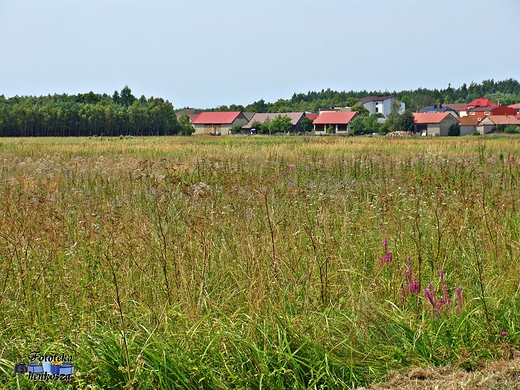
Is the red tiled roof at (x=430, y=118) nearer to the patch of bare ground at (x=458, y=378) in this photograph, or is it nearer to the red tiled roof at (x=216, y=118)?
the red tiled roof at (x=216, y=118)

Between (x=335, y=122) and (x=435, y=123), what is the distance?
56.6 feet

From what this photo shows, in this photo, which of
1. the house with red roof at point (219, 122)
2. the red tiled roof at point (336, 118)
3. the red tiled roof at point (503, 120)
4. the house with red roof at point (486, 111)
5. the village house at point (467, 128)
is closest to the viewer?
the village house at point (467, 128)

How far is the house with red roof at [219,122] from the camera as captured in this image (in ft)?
344

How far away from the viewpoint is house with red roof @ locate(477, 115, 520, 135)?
305 ft

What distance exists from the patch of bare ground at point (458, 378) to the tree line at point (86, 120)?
8126 centimetres

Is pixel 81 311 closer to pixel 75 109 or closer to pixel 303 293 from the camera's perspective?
pixel 303 293

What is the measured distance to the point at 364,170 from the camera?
12.7 meters

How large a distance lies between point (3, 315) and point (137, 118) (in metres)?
85.6

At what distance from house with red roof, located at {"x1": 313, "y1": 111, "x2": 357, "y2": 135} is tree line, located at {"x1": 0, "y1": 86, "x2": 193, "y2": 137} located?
2309 cm

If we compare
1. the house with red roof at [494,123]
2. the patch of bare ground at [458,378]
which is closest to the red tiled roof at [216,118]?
the house with red roof at [494,123]

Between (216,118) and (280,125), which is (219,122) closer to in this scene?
(216,118)

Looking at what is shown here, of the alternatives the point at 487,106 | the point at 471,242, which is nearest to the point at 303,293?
the point at 471,242

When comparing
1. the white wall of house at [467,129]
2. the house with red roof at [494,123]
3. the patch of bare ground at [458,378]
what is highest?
the house with red roof at [494,123]

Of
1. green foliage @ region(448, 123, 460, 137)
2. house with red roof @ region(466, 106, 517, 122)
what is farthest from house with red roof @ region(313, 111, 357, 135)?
house with red roof @ region(466, 106, 517, 122)
